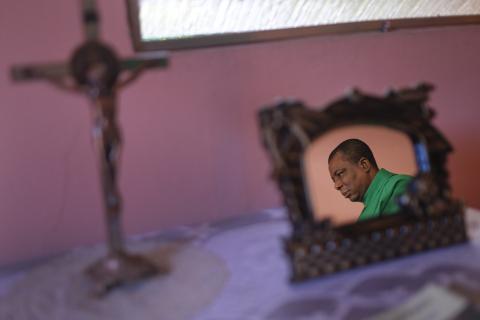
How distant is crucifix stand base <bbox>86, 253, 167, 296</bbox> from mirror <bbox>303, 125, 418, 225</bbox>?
1.10 ft

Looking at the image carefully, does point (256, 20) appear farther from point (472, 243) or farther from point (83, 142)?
point (472, 243)

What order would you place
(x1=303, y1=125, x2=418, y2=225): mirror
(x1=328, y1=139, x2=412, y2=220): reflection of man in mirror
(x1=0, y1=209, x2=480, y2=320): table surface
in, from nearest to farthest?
1. (x1=0, y1=209, x2=480, y2=320): table surface
2. (x1=303, y1=125, x2=418, y2=225): mirror
3. (x1=328, y1=139, x2=412, y2=220): reflection of man in mirror

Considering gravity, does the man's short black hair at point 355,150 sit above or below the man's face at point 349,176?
above

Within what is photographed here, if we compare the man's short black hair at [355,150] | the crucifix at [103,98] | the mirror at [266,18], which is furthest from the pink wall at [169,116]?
the crucifix at [103,98]

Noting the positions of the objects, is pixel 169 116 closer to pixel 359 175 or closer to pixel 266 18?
pixel 266 18

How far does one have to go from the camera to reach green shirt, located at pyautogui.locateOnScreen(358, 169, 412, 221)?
34.4 inches

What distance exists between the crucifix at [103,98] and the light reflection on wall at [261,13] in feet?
0.99

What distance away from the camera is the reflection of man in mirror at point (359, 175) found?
95 centimetres

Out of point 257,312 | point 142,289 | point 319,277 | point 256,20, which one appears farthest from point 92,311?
point 256,20

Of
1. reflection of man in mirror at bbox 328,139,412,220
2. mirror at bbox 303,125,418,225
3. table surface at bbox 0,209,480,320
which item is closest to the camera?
table surface at bbox 0,209,480,320

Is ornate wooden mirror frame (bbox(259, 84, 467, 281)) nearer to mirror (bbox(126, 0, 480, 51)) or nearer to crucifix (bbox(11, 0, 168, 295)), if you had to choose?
crucifix (bbox(11, 0, 168, 295))

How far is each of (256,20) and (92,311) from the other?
0.75 meters

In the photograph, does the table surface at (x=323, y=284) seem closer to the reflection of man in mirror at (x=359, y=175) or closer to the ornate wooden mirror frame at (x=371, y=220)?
the ornate wooden mirror frame at (x=371, y=220)

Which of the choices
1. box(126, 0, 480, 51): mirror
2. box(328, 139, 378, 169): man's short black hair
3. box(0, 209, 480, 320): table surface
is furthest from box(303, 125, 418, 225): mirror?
box(126, 0, 480, 51): mirror
